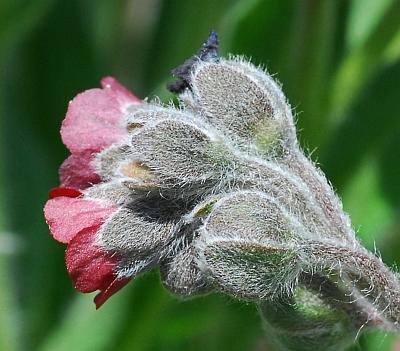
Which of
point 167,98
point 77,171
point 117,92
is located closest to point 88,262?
point 77,171

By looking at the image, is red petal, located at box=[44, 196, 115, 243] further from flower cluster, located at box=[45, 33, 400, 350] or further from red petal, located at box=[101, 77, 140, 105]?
red petal, located at box=[101, 77, 140, 105]

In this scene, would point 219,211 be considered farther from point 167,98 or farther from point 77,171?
point 167,98

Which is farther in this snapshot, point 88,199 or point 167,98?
point 167,98

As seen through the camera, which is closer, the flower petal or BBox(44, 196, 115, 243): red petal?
BBox(44, 196, 115, 243): red petal

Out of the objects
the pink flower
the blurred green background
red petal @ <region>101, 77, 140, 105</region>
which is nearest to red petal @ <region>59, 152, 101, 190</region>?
the pink flower

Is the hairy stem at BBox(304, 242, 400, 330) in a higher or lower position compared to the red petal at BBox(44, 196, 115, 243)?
lower

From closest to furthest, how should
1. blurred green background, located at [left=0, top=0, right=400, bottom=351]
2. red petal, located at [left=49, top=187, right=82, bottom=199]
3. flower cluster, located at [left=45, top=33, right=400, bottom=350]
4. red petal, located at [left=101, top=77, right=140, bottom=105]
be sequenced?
flower cluster, located at [left=45, top=33, right=400, bottom=350] → red petal, located at [left=49, top=187, right=82, bottom=199] → red petal, located at [left=101, top=77, right=140, bottom=105] → blurred green background, located at [left=0, top=0, right=400, bottom=351]
